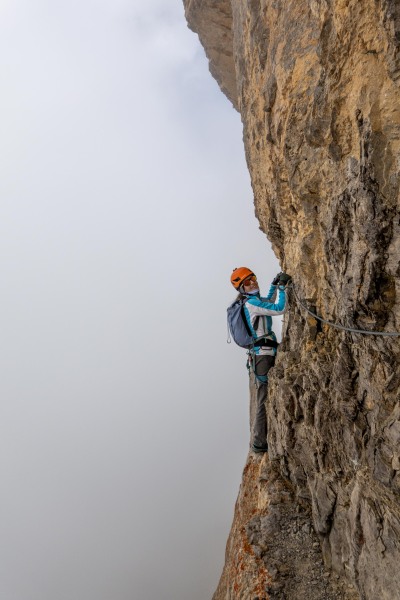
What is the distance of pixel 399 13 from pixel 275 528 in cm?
869

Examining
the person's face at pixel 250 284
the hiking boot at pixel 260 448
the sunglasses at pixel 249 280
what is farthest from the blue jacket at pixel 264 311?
the hiking boot at pixel 260 448

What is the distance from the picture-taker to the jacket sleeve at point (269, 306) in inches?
376

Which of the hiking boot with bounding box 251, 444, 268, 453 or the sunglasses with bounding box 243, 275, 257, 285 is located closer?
the sunglasses with bounding box 243, 275, 257, 285

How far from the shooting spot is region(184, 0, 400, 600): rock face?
18.9 ft

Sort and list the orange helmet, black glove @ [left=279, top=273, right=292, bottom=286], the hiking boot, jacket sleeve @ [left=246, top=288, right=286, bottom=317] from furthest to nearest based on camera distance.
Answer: the hiking boot, the orange helmet, jacket sleeve @ [left=246, top=288, right=286, bottom=317], black glove @ [left=279, top=273, right=292, bottom=286]

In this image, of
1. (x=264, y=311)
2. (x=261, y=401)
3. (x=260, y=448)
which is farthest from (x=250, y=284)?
(x=260, y=448)

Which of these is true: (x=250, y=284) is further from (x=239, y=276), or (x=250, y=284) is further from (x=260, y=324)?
(x=260, y=324)

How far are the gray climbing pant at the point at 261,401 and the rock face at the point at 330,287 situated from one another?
2.19 feet

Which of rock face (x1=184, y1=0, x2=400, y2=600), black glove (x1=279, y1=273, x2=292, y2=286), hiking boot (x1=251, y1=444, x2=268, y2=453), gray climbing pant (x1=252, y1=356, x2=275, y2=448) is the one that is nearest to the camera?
rock face (x1=184, y1=0, x2=400, y2=600)

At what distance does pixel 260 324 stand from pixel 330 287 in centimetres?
294

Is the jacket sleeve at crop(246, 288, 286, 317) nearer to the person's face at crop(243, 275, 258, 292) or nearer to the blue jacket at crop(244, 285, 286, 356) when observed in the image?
the blue jacket at crop(244, 285, 286, 356)

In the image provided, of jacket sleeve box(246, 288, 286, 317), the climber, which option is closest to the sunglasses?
the climber

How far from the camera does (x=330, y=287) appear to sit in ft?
24.6

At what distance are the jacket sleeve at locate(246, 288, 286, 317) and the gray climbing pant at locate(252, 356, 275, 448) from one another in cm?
147
